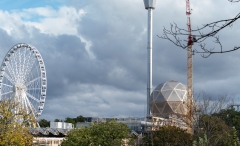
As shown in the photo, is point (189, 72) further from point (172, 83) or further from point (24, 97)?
point (24, 97)

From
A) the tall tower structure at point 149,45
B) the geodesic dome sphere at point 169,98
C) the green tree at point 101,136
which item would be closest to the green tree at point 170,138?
the green tree at point 101,136

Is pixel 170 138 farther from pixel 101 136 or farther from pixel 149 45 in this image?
pixel 149 45

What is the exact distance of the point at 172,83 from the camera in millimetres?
70125

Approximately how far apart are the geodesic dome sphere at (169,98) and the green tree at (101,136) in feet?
89.4

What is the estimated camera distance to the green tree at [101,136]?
130 feet

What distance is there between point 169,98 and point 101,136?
97.0ft

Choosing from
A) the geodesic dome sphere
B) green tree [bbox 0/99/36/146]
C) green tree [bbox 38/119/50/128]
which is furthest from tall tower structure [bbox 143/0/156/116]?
green tree [bbox 0/99/36/146]

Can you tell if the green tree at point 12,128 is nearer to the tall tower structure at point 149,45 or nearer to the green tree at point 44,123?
the tall tower structure at point 149,45

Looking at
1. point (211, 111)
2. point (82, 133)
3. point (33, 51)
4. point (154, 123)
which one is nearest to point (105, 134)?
point (82, 133)

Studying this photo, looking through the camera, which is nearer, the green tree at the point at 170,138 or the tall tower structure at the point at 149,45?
the green tree at the point at 170,138

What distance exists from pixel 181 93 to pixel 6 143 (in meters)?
44.6

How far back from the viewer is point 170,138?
4050 cm

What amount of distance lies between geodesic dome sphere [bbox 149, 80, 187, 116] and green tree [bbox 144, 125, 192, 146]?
24.9 metres

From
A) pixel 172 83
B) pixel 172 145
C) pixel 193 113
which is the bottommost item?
pixel 172 145
